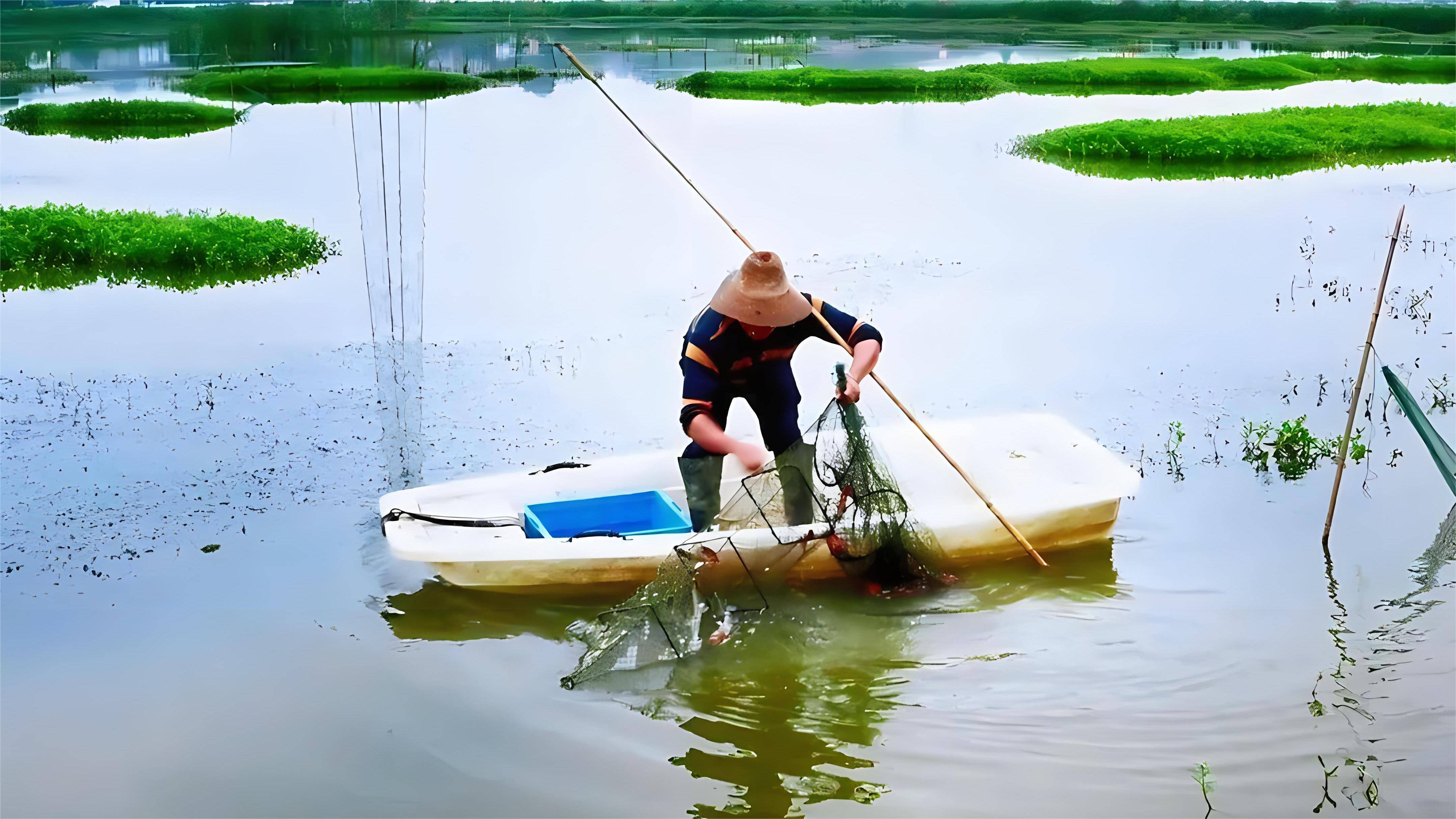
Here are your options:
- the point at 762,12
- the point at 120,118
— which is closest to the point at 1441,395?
the point at 120,118

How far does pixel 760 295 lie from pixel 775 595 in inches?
48.6

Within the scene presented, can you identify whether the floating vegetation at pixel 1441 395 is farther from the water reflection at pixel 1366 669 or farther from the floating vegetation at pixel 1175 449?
the water reflection at pixel 1366 669

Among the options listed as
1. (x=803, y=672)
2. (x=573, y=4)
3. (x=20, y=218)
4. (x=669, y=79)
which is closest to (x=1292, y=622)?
(x=803, y=672)

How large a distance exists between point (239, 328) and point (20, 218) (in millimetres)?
4092

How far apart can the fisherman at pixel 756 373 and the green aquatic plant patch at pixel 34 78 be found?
24699 millimetres

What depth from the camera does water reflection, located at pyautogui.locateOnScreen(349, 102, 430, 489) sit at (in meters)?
7.64

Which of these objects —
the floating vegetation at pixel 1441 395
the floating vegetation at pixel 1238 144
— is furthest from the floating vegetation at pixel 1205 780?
the floating vegetation at pixel 1238 144

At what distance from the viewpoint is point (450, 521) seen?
5.39m

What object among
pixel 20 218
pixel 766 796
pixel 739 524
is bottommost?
pixel 766 796

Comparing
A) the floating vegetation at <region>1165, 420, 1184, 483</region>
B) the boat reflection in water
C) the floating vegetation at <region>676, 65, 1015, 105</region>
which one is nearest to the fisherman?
the boat reflection in water

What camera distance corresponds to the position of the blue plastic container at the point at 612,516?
18.6 feet

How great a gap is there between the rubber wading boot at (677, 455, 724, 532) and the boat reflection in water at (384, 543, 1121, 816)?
0.44m

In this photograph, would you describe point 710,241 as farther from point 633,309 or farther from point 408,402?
point 408,402

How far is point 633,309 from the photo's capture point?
10633 millimetres
